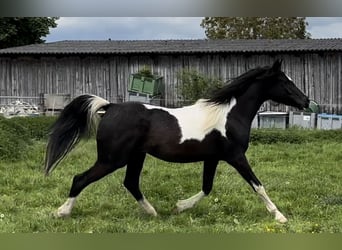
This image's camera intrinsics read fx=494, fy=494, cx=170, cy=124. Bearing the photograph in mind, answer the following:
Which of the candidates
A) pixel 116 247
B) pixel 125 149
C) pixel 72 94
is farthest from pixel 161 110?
pixel 116 247

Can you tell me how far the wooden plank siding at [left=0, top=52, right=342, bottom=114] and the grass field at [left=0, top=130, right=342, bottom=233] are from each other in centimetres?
57

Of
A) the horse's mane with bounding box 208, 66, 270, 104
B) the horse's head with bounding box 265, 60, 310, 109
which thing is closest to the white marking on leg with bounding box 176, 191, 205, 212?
the horse's mane with bounding box 208, 66, 270, 104

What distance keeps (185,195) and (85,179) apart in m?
0.98

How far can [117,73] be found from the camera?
3.82 m

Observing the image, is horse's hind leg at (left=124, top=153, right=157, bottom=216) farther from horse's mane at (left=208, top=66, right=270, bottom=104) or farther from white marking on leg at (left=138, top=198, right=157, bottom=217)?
horse's mane at (left=208, top=66, right=270, bottom=104)

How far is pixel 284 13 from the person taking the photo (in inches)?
39.5

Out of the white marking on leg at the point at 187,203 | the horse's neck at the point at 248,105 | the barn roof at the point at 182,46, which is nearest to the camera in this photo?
the horse's neck at the point at 248,105

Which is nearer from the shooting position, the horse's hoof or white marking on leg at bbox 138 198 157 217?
the horse's hoof

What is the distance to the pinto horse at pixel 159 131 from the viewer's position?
107 inches

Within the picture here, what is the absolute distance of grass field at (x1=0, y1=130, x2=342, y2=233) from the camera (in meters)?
2.62

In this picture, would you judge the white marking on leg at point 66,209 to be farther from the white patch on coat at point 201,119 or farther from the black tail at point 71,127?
the white patch on coat at point 201,119

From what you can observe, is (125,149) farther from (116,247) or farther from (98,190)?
(116,247)

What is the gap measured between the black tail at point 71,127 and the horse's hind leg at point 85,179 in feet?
0.53

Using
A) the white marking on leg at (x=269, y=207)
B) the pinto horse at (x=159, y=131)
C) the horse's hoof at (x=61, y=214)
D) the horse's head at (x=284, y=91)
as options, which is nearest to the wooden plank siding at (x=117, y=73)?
the horse's head at (x=284, y=91)
